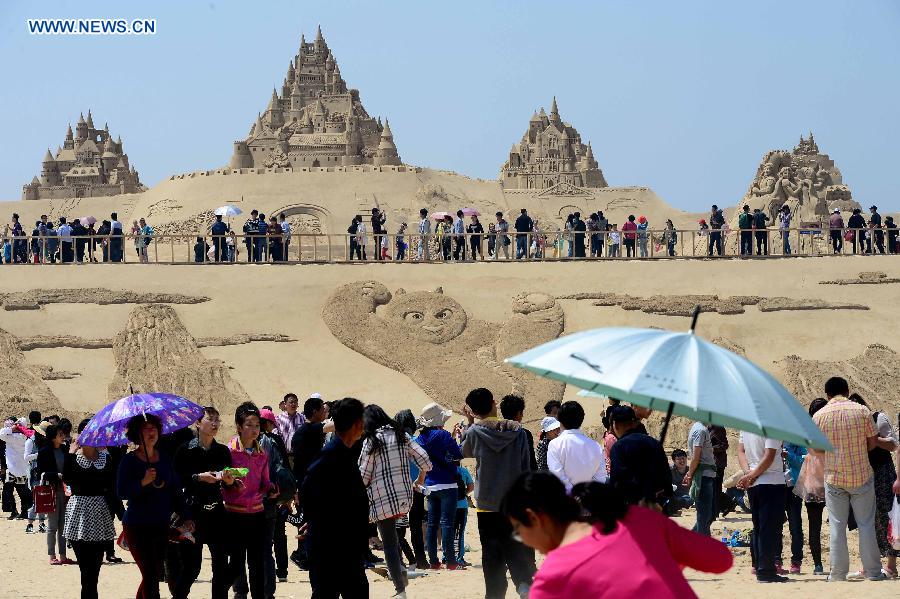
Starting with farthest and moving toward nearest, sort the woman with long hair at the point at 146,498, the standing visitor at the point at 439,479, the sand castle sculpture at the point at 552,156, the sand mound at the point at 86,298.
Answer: the sand castle sculpture at the point at 552,156
the sand mound at the point at 86,298
the standing visitor at the point at 439,479
the woman with long hair at the point at 146,498

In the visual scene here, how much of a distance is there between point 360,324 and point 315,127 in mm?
76912

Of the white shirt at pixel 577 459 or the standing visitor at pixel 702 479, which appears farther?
the standing visitor at pixel 702 479

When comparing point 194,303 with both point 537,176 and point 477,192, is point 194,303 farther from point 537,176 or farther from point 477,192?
point 537,176

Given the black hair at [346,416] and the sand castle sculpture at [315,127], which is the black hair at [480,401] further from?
the sand castle sculpture at [315,127]

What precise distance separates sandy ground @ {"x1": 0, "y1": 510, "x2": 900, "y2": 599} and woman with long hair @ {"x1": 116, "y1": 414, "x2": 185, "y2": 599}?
1912 millimetres

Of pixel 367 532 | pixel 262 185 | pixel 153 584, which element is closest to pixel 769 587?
pixel 367 532

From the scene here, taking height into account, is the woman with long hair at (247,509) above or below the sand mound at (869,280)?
below

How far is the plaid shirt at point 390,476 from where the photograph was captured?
10148 mm

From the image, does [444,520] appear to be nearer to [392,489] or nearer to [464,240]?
[392,489]

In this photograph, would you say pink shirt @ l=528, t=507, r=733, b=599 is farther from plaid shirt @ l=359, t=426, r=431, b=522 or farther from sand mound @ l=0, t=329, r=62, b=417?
sand mound @ l=0, t=329, r=62, b=417

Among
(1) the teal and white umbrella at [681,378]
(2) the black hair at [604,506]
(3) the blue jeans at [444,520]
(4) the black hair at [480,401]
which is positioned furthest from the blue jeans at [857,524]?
(2) the black hair at [604,506]

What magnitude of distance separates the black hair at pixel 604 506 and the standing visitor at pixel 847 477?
20.5 ft

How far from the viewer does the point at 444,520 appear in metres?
13.0

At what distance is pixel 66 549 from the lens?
14547 mm
